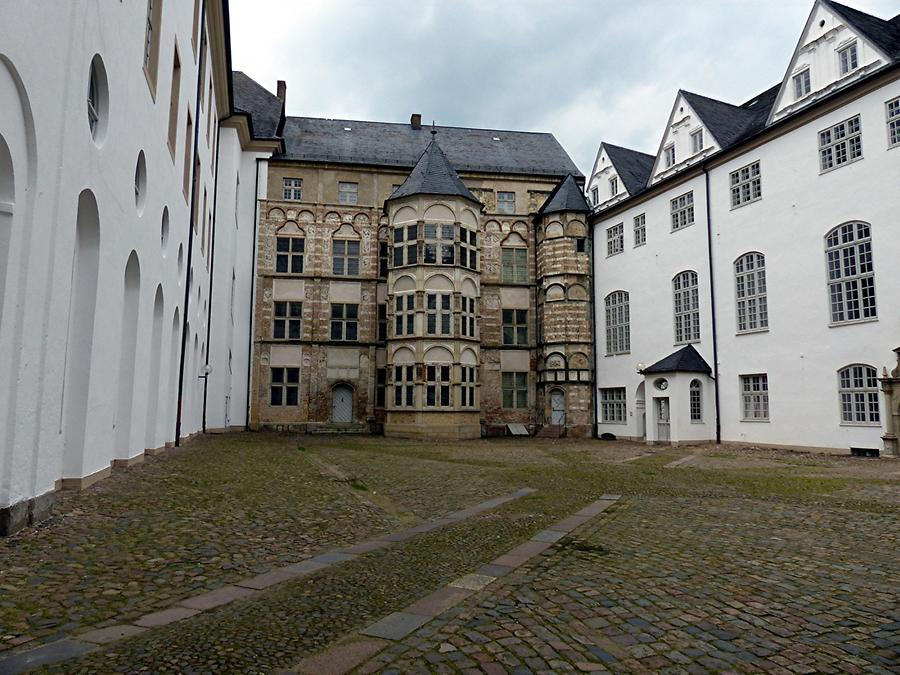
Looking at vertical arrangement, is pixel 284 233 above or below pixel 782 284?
above

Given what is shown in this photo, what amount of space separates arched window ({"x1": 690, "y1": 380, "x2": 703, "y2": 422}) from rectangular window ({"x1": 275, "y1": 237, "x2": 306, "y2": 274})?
18.7 metres

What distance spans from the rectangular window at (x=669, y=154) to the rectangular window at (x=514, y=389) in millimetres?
11894

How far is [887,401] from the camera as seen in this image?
1817cm

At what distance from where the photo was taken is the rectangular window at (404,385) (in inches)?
1137

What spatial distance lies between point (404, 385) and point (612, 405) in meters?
9.56

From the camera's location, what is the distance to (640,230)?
2917cm

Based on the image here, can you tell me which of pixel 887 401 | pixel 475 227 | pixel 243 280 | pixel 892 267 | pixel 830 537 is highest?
pixel 475 227

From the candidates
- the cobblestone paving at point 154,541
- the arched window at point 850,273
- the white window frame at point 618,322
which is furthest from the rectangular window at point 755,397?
the cobblestone paving at point 154,541

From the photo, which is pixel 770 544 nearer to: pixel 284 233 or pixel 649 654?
pixel 649 654

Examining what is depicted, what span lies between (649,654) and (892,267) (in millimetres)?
18761

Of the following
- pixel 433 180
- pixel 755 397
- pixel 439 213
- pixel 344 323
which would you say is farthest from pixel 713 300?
pixel 344 323

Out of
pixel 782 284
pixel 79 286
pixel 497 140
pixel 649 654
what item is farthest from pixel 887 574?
pixel 497 140

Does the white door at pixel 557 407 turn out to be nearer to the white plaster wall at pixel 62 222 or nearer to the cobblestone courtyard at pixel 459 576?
the cobblestone courtyard at pixel 459 576

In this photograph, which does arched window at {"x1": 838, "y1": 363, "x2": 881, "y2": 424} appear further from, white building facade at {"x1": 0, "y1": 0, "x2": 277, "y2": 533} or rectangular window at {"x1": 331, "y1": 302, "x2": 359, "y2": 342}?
rectangular window at {"x1": 331, "y1": 302, "x2": 359, "y2": 342}
